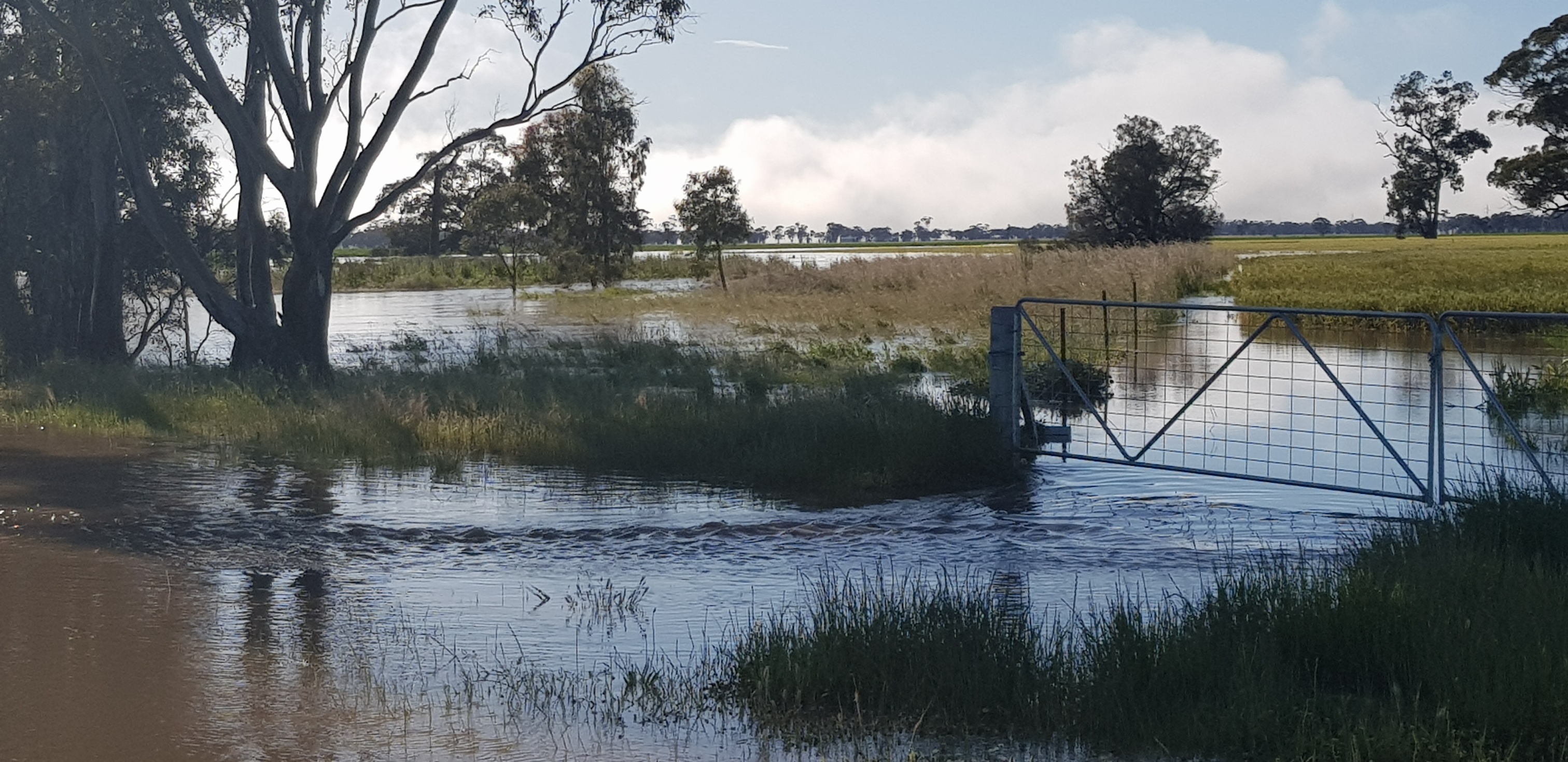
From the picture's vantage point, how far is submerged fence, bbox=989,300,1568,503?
11.1 metres

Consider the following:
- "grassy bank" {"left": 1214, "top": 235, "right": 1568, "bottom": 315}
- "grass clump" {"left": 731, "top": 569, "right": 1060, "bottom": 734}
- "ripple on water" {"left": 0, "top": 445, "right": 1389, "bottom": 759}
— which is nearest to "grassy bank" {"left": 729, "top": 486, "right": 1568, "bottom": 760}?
"grass clump" {"left": 731, "top": 569, "right": 1060, "bottom": 734}

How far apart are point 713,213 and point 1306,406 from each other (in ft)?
162

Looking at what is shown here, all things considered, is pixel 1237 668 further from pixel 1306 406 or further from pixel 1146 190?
pixel 1146 190

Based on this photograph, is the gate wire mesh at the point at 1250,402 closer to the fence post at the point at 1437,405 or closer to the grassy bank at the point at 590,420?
the fence post at the point at 1437,405

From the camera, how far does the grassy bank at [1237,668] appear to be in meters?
5.34

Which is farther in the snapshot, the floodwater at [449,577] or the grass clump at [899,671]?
the floodwater at [449,577]

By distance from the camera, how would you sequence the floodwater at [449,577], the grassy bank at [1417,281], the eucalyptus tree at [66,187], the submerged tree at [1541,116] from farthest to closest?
the submerged tree at [1541,116] → the grassy bank at [1417,281] → the eucalyptus tree at [66,187] → the floodwater at [449,577]

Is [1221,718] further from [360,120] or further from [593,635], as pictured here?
[360,120]

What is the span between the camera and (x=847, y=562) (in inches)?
372

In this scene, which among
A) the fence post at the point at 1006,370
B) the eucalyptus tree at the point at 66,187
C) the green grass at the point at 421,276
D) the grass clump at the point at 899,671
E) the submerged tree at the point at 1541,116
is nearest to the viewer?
the grass clump at the point at 899,671

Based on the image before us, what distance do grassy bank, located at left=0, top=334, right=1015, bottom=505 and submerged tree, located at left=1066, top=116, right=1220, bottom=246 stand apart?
68.9 m

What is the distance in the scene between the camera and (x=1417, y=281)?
4569 cm

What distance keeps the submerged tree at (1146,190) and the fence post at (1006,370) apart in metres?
76.0

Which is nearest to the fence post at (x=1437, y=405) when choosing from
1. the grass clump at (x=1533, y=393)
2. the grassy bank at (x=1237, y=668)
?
the grassy bank at (x=1237, y=668)
